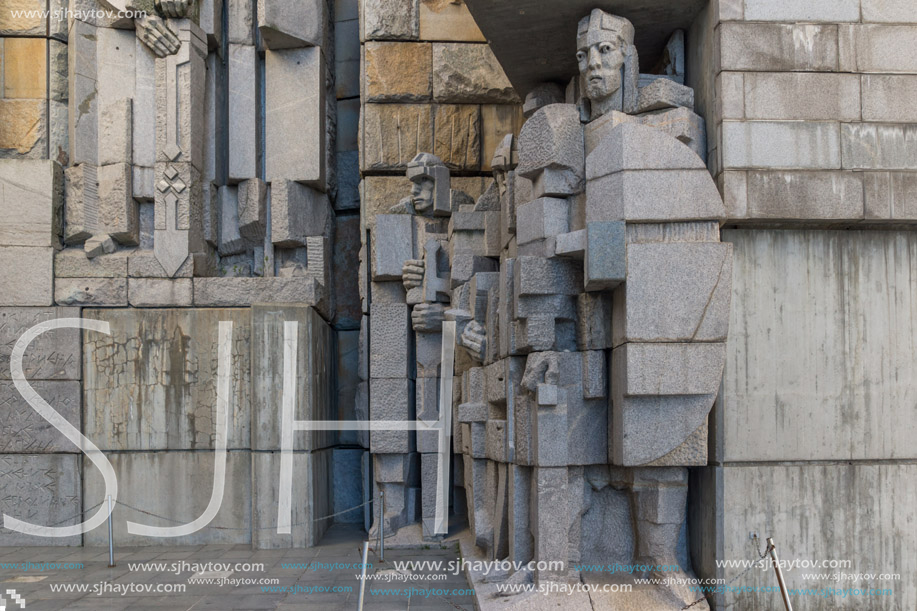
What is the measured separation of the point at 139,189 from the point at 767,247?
695 centimetres

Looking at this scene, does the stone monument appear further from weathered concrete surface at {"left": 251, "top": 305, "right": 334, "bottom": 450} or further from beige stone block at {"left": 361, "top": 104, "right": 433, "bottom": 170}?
beige stone block at {"left": 361, "top": 104, "right": 433, "bottom": 170}

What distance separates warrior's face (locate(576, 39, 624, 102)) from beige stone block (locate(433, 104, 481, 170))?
4.26 metres

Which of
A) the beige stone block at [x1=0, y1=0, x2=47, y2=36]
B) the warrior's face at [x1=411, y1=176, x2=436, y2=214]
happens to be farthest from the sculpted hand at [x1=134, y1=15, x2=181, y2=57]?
the warrior's face at [x1=411, y1=176, x2=436, y2=214]

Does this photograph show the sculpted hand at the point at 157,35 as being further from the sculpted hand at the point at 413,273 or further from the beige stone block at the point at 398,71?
the sculpted hand at the point at 413,273

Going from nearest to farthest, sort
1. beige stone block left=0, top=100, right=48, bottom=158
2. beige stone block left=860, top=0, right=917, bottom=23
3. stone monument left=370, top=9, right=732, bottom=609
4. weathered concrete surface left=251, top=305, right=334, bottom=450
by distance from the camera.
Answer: stone monument left=370, top=9, right=732, bottom=609 → beige stone block left=860, top=0, right=917, bottom=23 → weathered concrete surface left=251, top=305, right=334, bottom=450 → beige stone block left=0, top=100, right=48, bottom=158

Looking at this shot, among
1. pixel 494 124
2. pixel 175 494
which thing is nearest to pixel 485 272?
pixel 494 124

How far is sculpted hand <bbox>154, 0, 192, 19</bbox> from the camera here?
1016 cm

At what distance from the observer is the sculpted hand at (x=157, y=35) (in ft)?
33.4

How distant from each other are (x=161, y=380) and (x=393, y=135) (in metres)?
3.97

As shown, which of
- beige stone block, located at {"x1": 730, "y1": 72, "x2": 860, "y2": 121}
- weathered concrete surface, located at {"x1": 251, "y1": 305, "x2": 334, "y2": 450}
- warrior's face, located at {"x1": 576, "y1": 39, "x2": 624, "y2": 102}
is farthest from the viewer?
weathered concrete surface, located at {"x1": 251, "y1": 305, "x2": 334, "y2": 450}

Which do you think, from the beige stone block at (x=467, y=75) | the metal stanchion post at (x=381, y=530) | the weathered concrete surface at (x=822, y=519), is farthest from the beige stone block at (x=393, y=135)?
the weathered concrete surface at (x=822, y=519)

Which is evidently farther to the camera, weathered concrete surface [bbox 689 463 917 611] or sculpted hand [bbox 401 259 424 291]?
sculpted hand [bbox 401 259 424 291]

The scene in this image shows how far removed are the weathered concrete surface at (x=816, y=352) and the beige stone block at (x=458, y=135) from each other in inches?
195

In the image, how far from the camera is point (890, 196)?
260 inches
